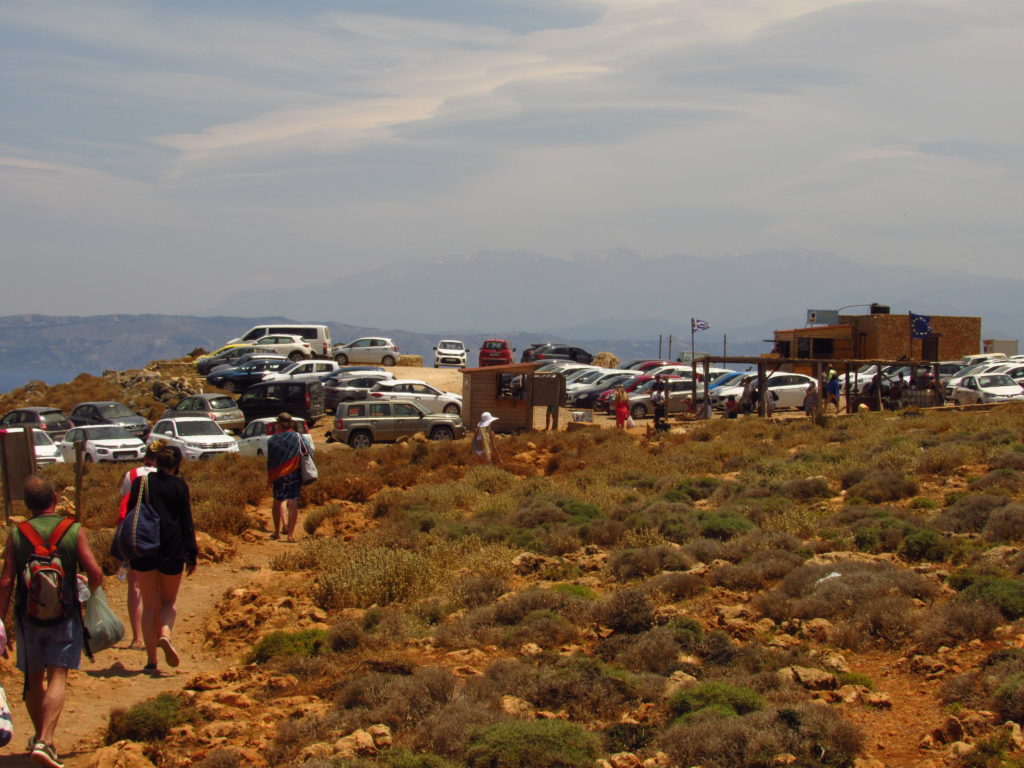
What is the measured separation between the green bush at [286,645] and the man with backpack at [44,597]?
8.21 feet

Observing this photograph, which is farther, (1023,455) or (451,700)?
(1023,455)

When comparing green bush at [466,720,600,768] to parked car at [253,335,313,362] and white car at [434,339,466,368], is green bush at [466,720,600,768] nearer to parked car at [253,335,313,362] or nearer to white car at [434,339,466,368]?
parked car at [253,335,313,362]

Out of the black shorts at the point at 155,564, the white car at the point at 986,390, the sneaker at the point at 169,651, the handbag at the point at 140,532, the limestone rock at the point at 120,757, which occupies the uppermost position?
the handbag at the point at 140,532

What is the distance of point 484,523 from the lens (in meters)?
15.3

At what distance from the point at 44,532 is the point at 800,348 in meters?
51.4

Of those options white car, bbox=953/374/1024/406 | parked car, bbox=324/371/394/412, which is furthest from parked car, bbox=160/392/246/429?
white car, bbox=953/374/1024/406

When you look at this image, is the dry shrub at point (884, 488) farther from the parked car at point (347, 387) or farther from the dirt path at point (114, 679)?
the parked car at point (347, 387)

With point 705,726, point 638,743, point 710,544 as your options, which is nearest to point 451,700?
point 638,743

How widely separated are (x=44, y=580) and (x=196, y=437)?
21.3 meters

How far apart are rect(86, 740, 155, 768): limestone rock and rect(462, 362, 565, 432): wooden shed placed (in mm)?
24241

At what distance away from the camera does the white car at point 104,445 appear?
88.1 feet

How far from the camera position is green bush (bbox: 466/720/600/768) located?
251 inches

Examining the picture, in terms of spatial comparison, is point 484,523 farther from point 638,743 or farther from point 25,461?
point 638,743

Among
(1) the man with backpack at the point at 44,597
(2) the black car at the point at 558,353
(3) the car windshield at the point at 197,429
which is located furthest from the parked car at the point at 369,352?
(1) the man with backpack at the point at 44,597
